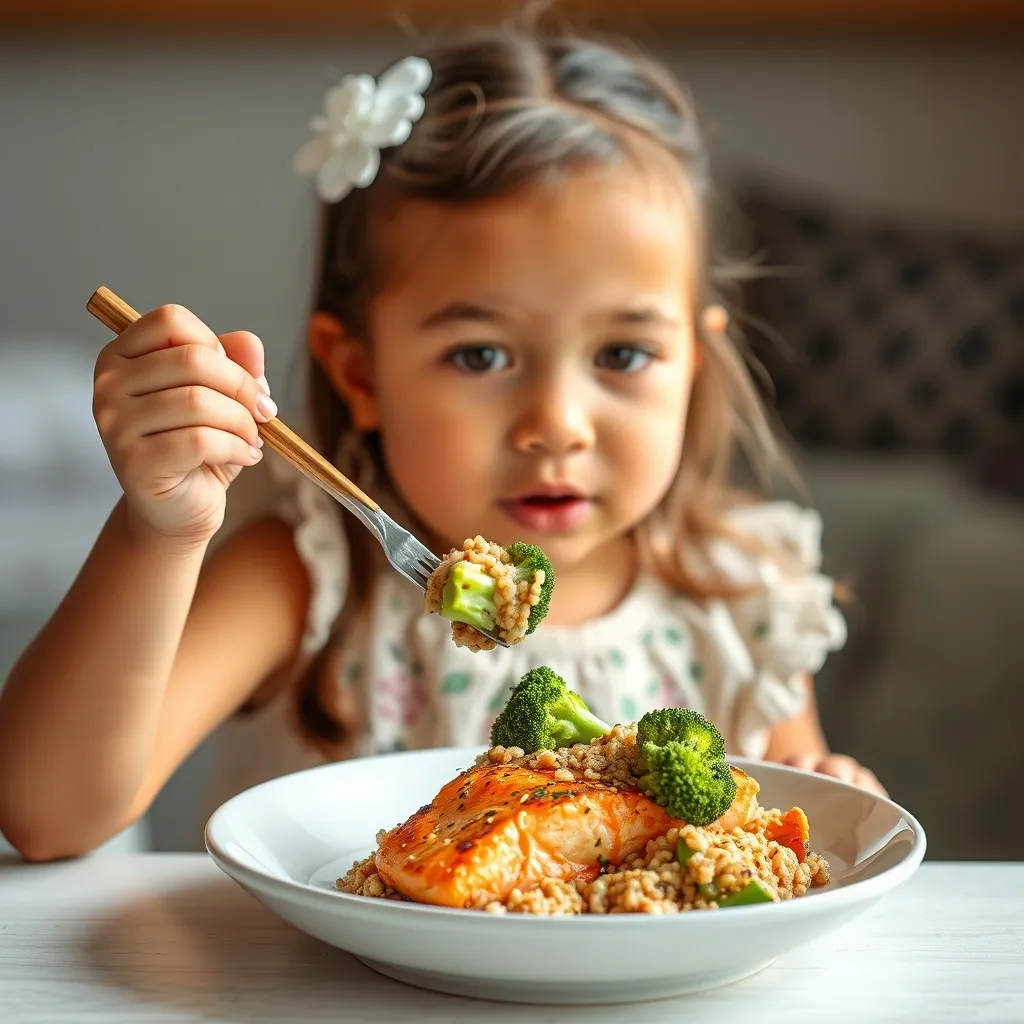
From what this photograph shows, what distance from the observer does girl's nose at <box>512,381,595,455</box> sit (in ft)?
3.78

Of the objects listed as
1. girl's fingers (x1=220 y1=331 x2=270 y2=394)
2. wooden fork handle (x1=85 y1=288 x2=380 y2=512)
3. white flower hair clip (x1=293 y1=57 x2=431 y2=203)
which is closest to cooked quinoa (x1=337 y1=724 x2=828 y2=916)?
wooden fork handle (x1=85 y1=288 x2=380 y2=512)

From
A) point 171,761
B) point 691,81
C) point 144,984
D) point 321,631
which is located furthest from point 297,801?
point 691,81

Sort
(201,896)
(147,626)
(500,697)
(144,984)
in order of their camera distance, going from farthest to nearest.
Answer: (500,697), (147,626), (201,896), (144,984)

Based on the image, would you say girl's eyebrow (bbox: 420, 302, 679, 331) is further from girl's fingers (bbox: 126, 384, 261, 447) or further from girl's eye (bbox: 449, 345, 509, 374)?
girl's fingers (bbox: 126, 384, 261, 447)

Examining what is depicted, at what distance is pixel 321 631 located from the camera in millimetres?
1297

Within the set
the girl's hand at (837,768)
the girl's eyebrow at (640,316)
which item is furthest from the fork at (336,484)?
the girl's eyebrow at (640,316)

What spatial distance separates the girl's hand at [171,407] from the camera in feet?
2.67

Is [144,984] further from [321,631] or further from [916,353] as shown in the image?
[916,353]

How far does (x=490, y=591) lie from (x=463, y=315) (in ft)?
1.49

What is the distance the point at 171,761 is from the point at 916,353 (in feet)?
7.39

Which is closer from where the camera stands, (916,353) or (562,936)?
(562,936)

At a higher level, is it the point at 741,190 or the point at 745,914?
the point at 741,190

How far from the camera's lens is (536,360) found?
117 cm

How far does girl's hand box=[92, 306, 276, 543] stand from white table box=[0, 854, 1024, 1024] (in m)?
0.26
